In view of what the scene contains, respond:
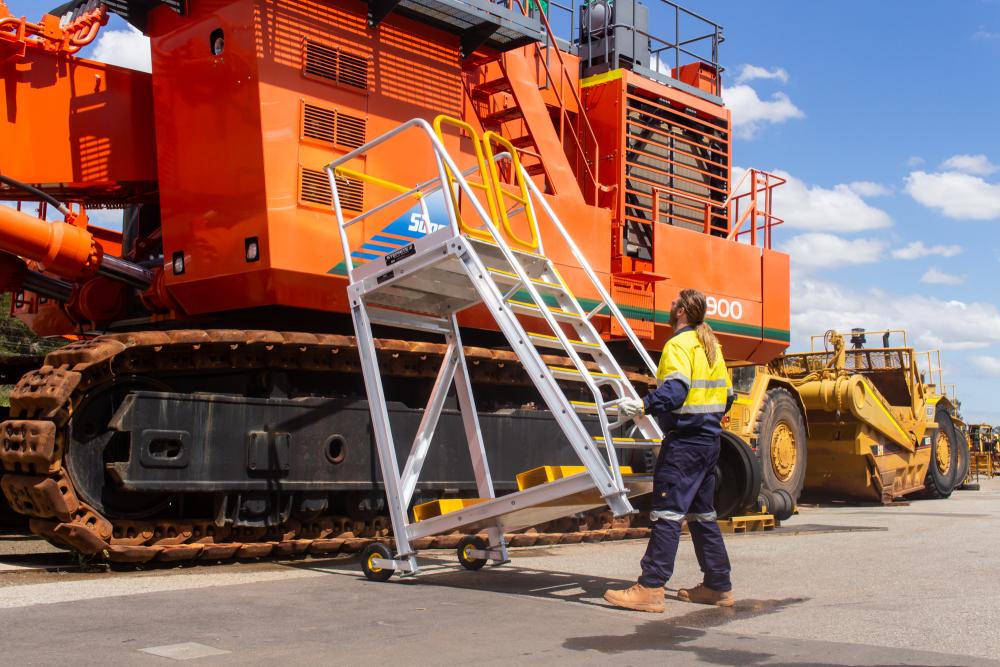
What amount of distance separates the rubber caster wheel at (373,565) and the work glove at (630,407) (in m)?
1.81

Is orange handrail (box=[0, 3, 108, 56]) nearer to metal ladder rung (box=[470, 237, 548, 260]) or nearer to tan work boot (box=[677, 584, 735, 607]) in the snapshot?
metal ladder rung (box=[470, 237, 548, 260])

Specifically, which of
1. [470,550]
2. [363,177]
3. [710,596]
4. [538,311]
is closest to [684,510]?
[710,596]

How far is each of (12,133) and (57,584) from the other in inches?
139

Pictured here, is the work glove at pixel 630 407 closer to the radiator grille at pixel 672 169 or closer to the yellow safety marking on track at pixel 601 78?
the radiator grille at pixel 672 169

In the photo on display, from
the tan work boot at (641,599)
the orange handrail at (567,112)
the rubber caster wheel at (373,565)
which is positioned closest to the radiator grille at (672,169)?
the orange handrail at (567,112)

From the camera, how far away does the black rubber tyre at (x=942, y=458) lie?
62.7 feet

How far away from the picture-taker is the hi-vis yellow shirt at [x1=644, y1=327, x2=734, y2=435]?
5.84 m

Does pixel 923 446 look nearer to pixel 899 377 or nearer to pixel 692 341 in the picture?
pixel 899 377

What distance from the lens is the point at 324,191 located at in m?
7.80

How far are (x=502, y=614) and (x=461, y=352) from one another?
2404 mm

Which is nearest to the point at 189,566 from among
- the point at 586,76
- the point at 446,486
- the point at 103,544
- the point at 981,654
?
the point at 103,544

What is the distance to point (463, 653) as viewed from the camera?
448 centimetres

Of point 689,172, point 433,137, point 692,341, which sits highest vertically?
point 689,172

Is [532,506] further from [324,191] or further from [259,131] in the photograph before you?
[259,131]
